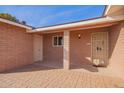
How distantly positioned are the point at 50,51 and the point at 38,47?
125cm

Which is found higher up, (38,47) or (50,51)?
(38,47)

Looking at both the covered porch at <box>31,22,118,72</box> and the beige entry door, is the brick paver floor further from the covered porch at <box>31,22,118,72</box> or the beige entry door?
the beige entry door

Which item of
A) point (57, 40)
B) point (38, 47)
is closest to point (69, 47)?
point (57, 40)

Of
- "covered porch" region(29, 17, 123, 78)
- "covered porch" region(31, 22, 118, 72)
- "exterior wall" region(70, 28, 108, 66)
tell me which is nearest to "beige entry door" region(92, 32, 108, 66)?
"covered porch" region(29, 17, 123, 78)

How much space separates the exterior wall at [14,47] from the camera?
666cm

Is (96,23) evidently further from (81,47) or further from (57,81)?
(57,81)

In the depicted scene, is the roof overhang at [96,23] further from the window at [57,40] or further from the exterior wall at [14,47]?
the window at [57,40]

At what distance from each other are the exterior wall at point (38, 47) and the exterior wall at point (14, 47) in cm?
79

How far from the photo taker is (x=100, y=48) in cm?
841

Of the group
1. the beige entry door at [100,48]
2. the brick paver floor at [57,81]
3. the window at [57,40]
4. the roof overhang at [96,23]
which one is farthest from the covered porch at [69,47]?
the brick paver floor at [57,81]

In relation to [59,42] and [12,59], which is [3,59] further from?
[59,42]

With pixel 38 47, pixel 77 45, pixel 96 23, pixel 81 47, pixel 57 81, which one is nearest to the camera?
pixel 57 81

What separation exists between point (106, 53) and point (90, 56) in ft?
3.98

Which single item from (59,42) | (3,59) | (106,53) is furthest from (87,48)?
(3,59)
